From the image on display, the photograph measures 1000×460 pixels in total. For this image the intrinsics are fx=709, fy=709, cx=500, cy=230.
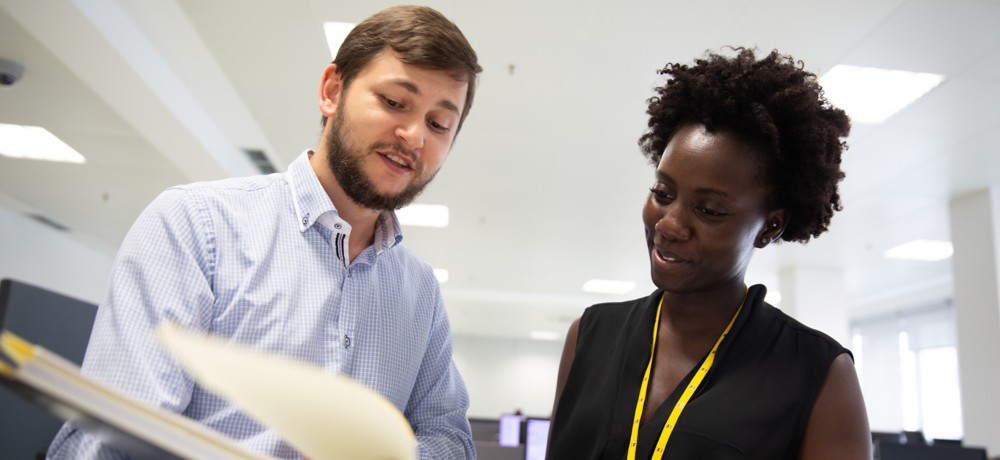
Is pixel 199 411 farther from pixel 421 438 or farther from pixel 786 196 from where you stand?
pixel 786 196

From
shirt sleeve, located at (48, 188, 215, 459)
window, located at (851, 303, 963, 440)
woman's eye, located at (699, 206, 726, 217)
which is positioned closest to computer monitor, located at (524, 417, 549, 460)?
woman's eye, located at (699, 206, 726, 217)

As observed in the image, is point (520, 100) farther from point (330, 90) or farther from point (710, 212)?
point (710, 212)

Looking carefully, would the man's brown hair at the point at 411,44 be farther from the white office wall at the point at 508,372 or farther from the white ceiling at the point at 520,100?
the white office wall at the point at 508,372

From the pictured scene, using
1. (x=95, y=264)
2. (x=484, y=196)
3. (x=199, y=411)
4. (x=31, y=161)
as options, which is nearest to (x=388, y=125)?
(x=199, y=411)

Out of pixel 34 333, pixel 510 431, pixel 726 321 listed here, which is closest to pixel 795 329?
pixel 726 321

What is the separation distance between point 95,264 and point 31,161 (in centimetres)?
523

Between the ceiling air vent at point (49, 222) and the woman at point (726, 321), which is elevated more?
the ceiling air vent at point (49, 222)

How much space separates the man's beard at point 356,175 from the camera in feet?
3.89

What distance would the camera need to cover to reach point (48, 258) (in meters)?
9.89

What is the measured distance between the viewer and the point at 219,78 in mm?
5336

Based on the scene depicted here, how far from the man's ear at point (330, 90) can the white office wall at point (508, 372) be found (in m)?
19.6

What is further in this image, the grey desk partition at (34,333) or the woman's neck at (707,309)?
the grey desk partition at (34,333)

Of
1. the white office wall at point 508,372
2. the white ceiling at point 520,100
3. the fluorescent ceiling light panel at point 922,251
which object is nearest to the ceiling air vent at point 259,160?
the white ceiling at point 520,100

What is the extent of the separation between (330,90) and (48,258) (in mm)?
10479
